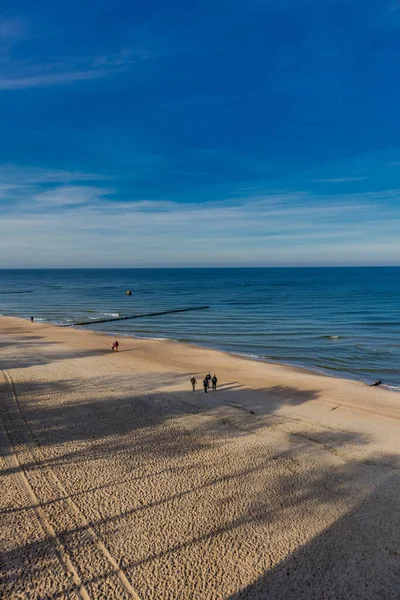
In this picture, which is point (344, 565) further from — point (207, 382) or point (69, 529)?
point (207, 382)

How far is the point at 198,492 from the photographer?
1169 cm

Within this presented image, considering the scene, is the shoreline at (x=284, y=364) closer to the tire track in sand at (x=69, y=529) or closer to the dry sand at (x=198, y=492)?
the dry sand at (x=198, y=492)

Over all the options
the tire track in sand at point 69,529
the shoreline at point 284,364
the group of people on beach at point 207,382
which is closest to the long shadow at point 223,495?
the tire track in sand at point 69,529

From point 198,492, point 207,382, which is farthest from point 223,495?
point 207,382

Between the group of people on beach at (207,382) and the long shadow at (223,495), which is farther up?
the group of people on beach at (207,382)

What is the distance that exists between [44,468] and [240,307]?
188ft

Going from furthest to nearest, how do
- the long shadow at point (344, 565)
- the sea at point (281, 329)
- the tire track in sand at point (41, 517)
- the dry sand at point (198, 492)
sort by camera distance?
the sea at point (281, 329)
the dry sand at point (198, 492)
the tire track in sand at point (41, 517)
the long shadow at point (344, 565)

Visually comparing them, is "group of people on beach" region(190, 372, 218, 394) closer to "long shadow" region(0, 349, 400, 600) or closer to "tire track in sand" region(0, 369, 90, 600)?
"long shadow" region(0, 349, 400, 600)

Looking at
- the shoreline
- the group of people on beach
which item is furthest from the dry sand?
the shoreline

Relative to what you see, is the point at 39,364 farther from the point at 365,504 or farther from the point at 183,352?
the point at 365,504

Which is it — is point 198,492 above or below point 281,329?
below

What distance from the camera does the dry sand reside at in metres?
8.62

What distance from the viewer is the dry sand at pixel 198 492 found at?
862 cm

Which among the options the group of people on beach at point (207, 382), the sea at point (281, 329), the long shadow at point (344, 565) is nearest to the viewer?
the long shadow at point (344, 565)
